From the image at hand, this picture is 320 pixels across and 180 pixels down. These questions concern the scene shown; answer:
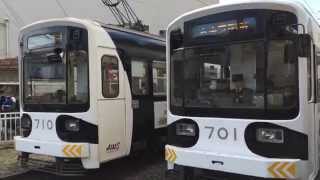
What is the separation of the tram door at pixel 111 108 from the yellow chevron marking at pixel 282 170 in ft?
10.6

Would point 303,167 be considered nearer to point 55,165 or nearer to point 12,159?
point 55,165

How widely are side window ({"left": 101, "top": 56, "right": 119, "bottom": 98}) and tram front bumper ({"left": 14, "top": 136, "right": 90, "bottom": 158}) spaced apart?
3.24ft

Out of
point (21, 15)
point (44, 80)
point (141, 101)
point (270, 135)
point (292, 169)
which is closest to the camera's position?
point (292, 169)

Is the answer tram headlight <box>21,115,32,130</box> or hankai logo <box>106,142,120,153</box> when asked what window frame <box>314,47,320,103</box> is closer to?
hankai logo <box>106,142,120,153</box>

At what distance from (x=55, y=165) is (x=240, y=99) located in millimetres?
3606

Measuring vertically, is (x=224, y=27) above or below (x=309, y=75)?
above

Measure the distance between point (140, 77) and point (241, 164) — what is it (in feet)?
13.0

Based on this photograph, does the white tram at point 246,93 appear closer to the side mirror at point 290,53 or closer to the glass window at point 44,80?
the side mirror at point 290,53

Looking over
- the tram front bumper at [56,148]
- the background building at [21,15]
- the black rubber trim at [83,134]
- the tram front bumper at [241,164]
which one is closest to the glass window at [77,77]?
the black rubber trim at [83,134]

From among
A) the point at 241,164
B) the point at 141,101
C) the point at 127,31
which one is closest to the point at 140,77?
the point at 141,101

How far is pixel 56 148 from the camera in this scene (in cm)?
819

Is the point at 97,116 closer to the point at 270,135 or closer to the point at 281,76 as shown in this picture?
the point at 270,135

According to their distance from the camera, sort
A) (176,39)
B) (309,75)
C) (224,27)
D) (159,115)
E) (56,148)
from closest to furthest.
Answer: (309,75) → (224,27) → (176,39) → (56,148) → (159,115)

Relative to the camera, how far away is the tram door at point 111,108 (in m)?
8.27
